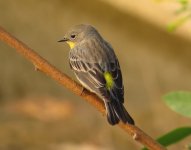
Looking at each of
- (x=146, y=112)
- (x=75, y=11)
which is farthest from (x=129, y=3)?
(x=146, y=112)

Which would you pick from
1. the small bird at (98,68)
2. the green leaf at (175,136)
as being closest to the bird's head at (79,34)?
the small bird at (98,68)

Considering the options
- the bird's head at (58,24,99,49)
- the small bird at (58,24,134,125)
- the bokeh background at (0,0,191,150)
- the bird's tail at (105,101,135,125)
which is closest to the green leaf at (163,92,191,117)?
Answer: the bird's tail at (105,101,135,125)

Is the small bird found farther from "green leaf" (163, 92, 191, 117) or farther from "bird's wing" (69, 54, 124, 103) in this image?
"green leaf" (163, 92, 191, 117)

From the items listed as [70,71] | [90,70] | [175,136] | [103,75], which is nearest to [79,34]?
[90,70]

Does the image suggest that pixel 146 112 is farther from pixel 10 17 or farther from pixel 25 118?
pixel 10 17

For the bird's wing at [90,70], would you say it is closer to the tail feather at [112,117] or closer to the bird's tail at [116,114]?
the bird's tail at [116,114]
